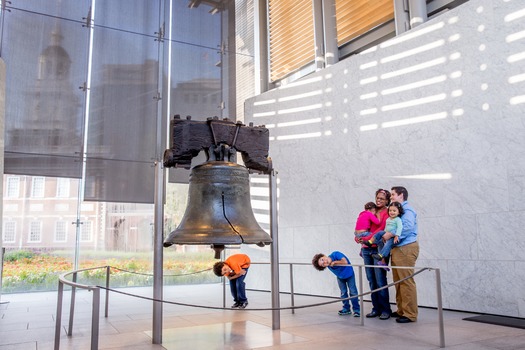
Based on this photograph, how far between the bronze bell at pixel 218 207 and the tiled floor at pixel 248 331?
1.14m

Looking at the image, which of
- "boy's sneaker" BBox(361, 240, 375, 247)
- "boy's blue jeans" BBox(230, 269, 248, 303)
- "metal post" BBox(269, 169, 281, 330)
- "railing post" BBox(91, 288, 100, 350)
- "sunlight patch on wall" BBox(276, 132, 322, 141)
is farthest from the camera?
"sunlight patch on wall" BBox(276, 132, 322, 141)

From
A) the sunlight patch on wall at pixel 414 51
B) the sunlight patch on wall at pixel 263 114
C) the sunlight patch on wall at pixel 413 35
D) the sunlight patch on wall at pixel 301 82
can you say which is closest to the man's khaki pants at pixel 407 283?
the sunlight patch on wall at pixel 414 51

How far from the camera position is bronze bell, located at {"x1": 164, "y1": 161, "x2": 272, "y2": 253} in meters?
3.41

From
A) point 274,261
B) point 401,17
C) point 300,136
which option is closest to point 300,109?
point 300,136

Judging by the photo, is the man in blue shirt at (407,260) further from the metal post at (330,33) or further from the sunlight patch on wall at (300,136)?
the metal post at (330,33)

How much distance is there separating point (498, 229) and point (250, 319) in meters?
3.09

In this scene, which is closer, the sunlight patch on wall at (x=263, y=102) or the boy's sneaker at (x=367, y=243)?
the boy's sneaker at (x=367, y=243)

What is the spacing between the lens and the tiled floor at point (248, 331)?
392 centimetres

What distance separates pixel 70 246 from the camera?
8305 mm

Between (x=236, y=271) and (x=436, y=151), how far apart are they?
3131 mm

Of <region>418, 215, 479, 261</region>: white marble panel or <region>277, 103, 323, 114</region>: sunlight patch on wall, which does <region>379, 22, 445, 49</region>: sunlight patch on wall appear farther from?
<region>418, 215, 479, 261</region>: white marble panel

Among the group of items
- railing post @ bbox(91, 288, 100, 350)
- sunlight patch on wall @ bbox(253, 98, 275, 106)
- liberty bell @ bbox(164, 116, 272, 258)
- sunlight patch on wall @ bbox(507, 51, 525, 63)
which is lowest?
railing post @ bbox(91, 288, 100, 350)

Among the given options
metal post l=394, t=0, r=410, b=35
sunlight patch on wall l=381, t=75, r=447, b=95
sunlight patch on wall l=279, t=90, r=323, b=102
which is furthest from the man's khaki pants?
sunlight patch on wall l=279, t=90, r=323, b=102

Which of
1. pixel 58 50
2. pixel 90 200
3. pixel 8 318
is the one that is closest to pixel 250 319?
pixel 8 318
